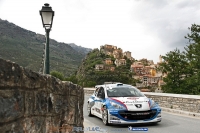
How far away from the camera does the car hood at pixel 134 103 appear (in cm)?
912

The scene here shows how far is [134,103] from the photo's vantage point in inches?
365

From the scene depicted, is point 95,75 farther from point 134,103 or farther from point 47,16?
point 47,16

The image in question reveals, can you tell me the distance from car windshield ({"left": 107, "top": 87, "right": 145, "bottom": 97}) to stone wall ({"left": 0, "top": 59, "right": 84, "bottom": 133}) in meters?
5.77

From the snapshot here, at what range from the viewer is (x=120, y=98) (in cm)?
980

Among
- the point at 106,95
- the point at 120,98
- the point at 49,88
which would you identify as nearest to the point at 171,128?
the point at 120,98

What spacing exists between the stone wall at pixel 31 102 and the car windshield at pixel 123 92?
5.77 meters

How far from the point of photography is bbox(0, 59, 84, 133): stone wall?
226cm

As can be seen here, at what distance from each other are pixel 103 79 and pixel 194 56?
61.0 meters

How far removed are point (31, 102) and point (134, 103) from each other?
21.9ft

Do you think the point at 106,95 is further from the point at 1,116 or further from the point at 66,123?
the point at 1,116

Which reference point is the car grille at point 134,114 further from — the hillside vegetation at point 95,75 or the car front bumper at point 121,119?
the hillside vegetation at point 95,75

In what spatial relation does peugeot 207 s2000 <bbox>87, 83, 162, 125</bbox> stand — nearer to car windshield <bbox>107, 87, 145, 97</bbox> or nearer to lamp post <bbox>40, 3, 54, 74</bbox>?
car windshield <bbox>107, 87, 145, 97</bbox>

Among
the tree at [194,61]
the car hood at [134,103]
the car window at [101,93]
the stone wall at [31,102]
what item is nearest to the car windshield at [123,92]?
the car window at [101,93]

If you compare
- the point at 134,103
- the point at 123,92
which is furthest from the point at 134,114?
the point at 123,92
